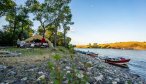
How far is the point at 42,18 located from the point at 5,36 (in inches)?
457

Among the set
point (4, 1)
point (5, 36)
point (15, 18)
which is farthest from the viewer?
point (15, 18)

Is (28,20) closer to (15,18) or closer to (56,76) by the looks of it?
(15,18)

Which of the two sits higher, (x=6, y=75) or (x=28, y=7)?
(x=28, y=7)

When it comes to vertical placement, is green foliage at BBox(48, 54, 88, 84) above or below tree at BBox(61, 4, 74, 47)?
below

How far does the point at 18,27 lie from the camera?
8550 centimetres

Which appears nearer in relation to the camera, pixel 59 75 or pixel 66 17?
pixel 59 75

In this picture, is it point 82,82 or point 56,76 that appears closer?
point 56,76

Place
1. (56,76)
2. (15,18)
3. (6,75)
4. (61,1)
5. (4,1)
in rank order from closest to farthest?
1. (56,76)
2. (6,75)
3. (4,1)
4. (61,1)
5. (15,18)

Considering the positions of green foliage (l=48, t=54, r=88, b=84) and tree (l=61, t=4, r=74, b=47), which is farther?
tree (l=61, t=4, r=74, b=47)

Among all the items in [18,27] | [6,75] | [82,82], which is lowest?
[6,75]

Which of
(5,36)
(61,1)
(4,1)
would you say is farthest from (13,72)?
(5,36)

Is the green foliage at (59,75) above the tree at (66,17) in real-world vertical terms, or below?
below

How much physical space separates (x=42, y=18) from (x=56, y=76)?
67823 millimetres

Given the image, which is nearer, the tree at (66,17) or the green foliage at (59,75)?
the green foliage at (59,75)
